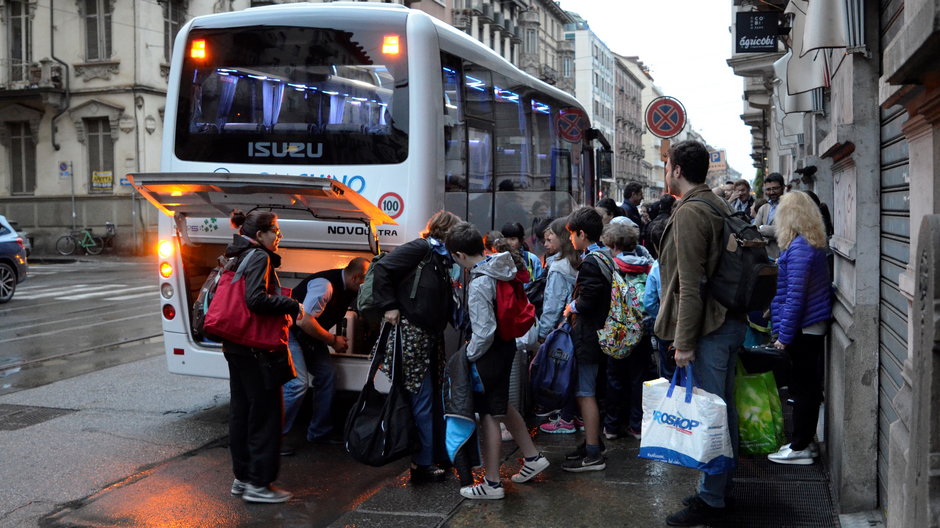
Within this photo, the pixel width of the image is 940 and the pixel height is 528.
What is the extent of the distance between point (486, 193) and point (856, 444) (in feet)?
16.9

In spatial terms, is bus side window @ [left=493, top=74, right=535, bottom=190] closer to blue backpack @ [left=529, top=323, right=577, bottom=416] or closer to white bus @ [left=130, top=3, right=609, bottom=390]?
white bus @ [left=130, top=3, right=609, bottom=390]

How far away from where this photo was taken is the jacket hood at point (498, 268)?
5.47 m

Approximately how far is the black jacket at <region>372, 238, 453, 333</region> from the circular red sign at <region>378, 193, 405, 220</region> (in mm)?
1542

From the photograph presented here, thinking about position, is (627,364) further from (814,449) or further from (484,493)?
(484,493)

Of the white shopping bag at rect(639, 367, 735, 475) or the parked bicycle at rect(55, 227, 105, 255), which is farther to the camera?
the parked bicycle at rect(55, 227, 105, 255)

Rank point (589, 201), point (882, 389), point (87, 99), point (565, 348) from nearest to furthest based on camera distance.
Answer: point (882, 389) → point (565, 348) → point (589, 201) → point (87, 99)

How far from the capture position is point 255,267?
5.55 metres

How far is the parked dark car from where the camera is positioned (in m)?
16.4

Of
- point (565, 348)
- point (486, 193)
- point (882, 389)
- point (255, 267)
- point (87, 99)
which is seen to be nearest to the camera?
point (882, 389)

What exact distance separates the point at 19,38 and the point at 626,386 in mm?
31203

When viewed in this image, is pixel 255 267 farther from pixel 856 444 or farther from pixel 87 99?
pixel 87 99

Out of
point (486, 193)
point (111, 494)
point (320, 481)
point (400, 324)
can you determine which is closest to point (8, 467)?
point (111, 494)

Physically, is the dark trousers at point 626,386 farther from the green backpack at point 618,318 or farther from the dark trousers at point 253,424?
the dark trousers at point 253,424

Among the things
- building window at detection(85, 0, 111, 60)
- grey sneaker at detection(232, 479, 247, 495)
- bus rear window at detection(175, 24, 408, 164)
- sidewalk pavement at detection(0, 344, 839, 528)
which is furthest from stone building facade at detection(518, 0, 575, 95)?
grey sneaker at detection(232, 479, 247, 495)
